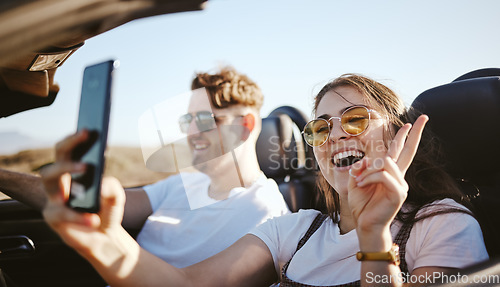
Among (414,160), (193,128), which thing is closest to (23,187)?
(193,128)

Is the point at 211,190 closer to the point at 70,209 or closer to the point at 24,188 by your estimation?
the point at 24,188

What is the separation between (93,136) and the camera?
891 mm

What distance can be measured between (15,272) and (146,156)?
1.16m

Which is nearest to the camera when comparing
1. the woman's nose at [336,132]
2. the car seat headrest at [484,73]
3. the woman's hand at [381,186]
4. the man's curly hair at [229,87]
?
the woman's hand at [381,186]

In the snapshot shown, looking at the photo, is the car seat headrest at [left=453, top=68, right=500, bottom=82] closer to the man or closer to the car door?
the man

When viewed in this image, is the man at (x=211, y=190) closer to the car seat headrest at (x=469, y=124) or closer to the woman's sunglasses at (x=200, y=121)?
the woman's sunglasses at (x=200, y=121)

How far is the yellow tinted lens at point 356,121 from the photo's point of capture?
1.66 m

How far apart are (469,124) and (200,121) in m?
1.60

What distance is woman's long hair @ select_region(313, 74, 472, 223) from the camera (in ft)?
5.29

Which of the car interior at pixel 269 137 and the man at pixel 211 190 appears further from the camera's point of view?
the man at pixel 211 190

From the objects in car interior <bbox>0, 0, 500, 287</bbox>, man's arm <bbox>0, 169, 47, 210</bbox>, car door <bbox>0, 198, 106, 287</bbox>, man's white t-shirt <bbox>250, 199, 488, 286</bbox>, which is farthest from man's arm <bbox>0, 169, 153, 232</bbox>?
car door <bbox>0, 198, 106, 287</bbox>

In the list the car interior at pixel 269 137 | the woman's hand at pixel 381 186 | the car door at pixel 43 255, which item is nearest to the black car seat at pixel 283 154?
the car interior at pixel 269 137

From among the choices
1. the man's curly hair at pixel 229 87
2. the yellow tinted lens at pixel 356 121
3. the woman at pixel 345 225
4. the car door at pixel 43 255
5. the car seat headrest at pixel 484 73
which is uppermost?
the man's curly hair at pixel 229 87

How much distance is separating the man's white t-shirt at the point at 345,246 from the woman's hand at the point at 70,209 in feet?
3.04
